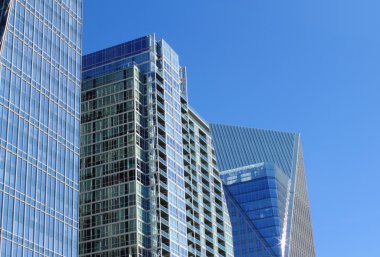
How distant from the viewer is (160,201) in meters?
174

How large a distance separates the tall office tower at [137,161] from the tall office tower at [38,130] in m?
29.4

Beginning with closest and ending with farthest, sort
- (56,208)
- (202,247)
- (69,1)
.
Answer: (56,208)
(69,1)
(202,247)

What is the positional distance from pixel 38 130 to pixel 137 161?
142 feet

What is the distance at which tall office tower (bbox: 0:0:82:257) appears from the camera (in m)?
124

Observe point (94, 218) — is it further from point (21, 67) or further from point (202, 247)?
point (21, 67)

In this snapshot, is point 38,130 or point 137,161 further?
point 137,161

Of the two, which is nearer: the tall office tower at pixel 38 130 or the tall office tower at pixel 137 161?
the tall office tower at pixel 38 130

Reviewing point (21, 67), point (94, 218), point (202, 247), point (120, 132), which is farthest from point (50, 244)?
point (202, 247)

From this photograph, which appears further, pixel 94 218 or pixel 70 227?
pixel 94 218

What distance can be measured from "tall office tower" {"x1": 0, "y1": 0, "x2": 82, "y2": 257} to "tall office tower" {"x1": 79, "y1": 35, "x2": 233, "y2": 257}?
29418 millimetres

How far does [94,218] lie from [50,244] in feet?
140

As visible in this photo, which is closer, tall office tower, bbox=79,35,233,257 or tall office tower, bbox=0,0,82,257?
tall office tower, bbox=0,0,82,257

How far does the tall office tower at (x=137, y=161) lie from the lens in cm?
16850

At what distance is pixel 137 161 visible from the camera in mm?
173875
